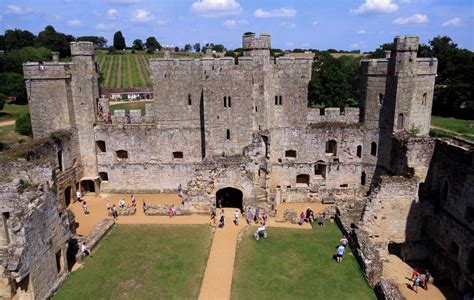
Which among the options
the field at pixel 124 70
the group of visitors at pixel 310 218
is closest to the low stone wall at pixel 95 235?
the group of visitors at pixel 310 218

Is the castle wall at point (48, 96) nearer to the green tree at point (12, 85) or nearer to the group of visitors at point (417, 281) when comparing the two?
the group of visitors at point (417, 281)

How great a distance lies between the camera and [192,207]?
85.9 feet

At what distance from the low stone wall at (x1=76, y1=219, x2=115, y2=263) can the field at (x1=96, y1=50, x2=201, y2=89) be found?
2483 inches

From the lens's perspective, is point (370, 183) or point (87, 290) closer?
point (87, 290)

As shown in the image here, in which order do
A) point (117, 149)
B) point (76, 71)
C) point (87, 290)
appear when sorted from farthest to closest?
point (117, 149)
point (76, 71)
point (87, 290)

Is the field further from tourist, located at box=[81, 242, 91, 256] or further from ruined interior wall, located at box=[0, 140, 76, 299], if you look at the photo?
tourist, located at box=[81, 242, 91, 256]

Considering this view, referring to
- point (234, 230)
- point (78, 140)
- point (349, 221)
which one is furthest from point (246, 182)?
point (78, 140)

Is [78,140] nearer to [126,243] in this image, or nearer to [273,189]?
[126,243]

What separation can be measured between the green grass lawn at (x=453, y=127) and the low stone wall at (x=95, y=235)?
37.9m

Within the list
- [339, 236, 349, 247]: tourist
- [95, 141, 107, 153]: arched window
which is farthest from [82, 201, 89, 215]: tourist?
[339, 236, 349, 247]: tourist

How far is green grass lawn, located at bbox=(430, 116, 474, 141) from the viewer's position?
47406 mm

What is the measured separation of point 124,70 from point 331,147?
76.9 meters

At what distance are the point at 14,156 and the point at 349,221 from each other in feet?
68.2

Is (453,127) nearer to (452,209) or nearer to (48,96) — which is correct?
(452,209)
